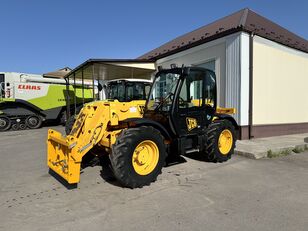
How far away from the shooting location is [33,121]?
52.5 feet

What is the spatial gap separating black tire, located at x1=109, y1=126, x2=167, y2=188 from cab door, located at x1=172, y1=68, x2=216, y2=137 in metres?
0.94

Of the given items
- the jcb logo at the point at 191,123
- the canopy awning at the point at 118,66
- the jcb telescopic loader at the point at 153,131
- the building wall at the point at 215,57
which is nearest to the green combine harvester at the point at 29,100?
the canopy awning at the point at 118,66

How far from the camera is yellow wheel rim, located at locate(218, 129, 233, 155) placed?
6863 millimetres

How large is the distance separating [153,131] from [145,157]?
1.69ft

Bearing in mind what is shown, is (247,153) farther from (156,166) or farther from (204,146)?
(156,166)

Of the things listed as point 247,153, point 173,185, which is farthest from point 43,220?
point 247,153

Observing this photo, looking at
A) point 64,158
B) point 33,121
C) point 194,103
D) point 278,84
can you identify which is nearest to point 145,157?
point 64,158

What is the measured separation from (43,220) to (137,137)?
77.7 inches

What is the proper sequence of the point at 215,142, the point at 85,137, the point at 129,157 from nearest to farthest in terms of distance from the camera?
the point at 129,157 → the point at 85,137 → the point at 215,142

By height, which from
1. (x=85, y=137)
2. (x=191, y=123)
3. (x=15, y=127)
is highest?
(x=191, y=123)

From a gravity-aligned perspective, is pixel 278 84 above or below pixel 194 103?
above

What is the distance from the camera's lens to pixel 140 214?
379 centimetres

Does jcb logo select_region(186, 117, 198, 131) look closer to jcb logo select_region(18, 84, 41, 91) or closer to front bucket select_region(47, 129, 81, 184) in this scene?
front bucket select_region(47, 129, 81, 184)

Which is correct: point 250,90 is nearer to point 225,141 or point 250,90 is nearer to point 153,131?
point 225,141
